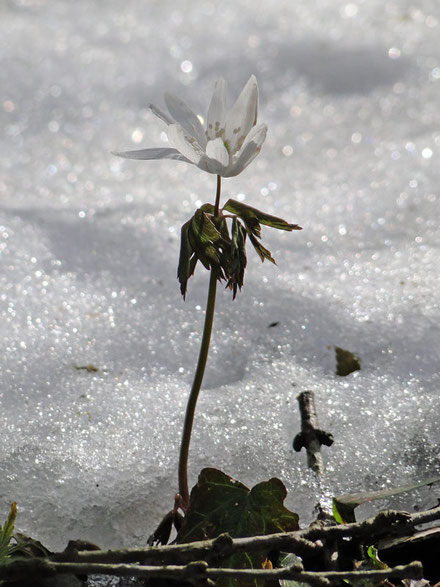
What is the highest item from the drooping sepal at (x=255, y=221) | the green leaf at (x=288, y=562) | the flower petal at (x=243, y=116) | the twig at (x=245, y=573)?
the flower petal at (x=243, y=116)

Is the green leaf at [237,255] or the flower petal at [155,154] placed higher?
the flower petal at [155,154]

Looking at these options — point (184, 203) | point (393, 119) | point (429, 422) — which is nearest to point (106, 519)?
point (429, 422)

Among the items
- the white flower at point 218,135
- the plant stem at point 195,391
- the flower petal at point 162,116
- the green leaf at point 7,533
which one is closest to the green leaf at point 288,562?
the plant stem at point 195,391

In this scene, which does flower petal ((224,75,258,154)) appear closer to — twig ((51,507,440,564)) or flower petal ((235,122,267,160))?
flower petal ((235,122,267,160))

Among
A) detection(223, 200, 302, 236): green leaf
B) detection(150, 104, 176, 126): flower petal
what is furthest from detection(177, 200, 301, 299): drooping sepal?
detection(150, 104, 176, 126): flower petal

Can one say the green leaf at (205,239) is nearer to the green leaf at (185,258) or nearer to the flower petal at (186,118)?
the green leaf at (185,258)

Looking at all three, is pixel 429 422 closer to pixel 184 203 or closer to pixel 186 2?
pixel 184 203

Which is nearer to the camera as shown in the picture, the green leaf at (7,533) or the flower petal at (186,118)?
the green leaf at (7,533)
